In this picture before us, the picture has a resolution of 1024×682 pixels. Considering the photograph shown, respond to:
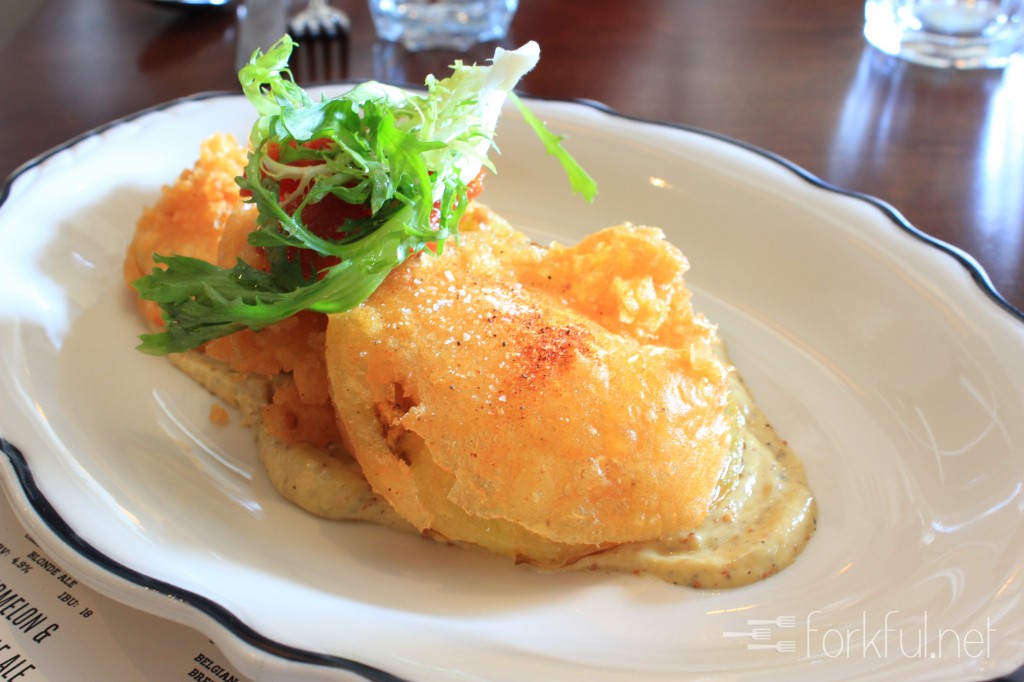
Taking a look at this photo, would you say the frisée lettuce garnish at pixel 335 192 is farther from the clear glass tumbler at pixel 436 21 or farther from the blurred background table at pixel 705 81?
the clear glass tumbler at pixel 436 21

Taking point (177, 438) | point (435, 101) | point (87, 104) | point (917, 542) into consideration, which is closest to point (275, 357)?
point (177, 438)

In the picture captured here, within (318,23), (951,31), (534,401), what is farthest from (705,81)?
(534,401)

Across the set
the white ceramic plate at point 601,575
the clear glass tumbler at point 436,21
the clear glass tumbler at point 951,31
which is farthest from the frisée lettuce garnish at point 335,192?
the clear glass tumbler at point 951,31

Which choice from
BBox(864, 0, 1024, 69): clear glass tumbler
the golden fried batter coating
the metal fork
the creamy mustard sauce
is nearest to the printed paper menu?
the golden fried batter coating

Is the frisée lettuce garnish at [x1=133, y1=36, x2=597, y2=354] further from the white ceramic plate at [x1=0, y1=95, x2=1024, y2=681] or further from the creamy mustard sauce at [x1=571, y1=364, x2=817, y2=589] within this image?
the creamy mustard sauce at [x1=571, y1=364, x2=817, y2=589]

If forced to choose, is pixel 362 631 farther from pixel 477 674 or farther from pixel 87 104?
pixel 87 104
